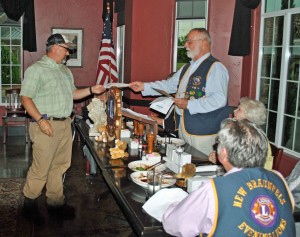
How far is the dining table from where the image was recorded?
1.92 meters

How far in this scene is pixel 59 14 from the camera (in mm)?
8391

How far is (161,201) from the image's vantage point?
2100mm

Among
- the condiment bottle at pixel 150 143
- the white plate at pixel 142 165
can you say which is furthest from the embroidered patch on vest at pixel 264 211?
the condiment bottle at pixel 150 143

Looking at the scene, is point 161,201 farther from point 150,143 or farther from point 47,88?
point 47,88

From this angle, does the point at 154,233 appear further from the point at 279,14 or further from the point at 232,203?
the point at 279,14

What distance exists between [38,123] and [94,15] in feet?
18.1

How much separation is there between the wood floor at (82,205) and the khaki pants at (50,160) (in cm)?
24

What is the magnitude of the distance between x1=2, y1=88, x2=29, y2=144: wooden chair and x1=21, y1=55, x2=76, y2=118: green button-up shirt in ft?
13.1

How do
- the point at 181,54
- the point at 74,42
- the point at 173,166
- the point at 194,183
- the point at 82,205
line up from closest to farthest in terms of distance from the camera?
the point at 194,183, the point at 173,166, the point at 82,205, the point at 181,54, the point at 74,42

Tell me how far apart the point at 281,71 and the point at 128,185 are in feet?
11.5

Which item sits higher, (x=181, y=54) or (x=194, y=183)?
(x=181, y=54)

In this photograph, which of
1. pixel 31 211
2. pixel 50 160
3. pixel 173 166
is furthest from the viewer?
pixel 31 211

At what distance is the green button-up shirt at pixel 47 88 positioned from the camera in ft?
12.0

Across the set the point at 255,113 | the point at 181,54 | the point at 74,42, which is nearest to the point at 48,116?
the point at 255,113
